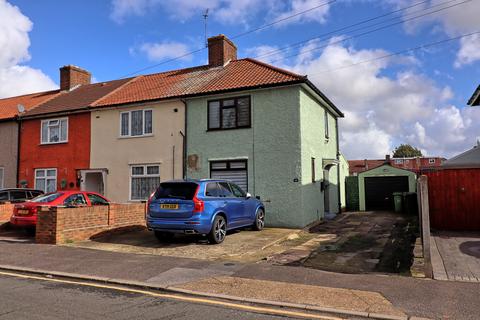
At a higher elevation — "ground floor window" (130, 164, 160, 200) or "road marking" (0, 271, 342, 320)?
"ground floor window" (130, 164, 160, 200)

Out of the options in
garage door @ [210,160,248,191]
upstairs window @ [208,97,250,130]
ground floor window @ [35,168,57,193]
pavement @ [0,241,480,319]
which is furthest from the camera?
ground floor window @ [35,168,57,193]

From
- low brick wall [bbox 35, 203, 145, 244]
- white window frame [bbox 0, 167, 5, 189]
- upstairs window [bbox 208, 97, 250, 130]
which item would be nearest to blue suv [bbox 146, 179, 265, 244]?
low brick wall [bbox 35, 203, 145, 244]

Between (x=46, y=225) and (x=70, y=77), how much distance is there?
1526 cm

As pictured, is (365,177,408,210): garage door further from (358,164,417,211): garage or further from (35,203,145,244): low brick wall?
(35,203,145,244): low brick wall

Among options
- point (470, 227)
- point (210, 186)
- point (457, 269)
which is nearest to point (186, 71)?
point (210, 186)

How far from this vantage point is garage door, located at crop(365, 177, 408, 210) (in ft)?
75.1

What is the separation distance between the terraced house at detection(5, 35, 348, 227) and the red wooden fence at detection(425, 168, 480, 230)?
4.26 meters

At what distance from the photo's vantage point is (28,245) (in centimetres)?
1088

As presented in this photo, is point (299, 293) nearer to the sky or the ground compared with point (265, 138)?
nearer to the ground

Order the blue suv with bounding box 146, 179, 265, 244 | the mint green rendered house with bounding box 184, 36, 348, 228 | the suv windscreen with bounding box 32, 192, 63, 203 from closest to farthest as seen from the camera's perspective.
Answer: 1. the blue suv with bounding box 146, 179, 265, 244
2. the suv windscreen with bounding box 32, 192, 63, 203
3. the mint green rendered house with bounding box 184, 36, 348, 228

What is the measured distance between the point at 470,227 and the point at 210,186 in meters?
8.16

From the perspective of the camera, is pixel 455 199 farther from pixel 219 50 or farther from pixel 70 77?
pixel 70 77

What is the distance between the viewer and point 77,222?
11562 mm

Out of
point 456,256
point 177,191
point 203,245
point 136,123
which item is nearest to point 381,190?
point 136,123
